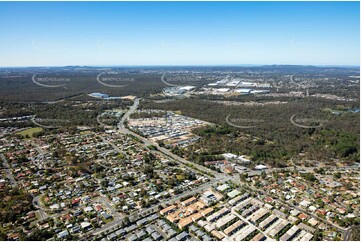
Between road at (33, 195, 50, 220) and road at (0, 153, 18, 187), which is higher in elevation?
road at (0, 153, 18, 187)

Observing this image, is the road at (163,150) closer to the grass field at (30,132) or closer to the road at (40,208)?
the grass field at (30,132)

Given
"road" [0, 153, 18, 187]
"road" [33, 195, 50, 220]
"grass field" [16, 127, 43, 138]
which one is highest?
"grass field" [16, 127, 43, 138]

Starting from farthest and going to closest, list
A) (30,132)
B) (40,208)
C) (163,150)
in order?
(30,132) < (163,150) < (40,208)

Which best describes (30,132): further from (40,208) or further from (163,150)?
(40,208)

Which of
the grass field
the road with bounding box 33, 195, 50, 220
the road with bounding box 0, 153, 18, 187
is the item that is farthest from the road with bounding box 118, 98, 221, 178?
the road with bounding box 0, 153, 18, 187

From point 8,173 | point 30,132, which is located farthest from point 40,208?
point 30,132

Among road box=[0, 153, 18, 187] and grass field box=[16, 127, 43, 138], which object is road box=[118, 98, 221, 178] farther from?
road box=[0, 153, 18, 187]

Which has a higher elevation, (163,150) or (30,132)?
(30,132)

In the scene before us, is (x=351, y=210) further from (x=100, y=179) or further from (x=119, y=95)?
(x=119, y=95)

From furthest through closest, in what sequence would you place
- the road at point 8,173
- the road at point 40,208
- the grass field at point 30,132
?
the grass field at point 30,132, the road at point 8,173, the road at point 40,208

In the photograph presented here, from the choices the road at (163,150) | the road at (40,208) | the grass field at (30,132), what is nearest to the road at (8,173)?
the road at (40,208)

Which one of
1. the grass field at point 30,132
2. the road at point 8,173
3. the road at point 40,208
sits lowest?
the road at point 40,208

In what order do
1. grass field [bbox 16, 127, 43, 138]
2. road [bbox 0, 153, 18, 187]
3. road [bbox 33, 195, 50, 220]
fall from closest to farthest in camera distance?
road [bbox 33, 195, 50, 220] < road [bbox 0, 153, 18, 187] < grass field [bbox 16, 127, 43, 138]
